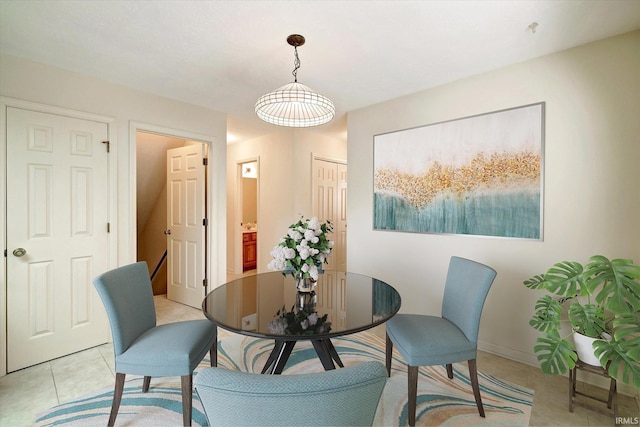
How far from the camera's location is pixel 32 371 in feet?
7.45

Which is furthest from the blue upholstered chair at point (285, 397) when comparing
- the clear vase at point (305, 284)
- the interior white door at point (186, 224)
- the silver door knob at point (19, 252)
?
the interior white door at point (186, 224)

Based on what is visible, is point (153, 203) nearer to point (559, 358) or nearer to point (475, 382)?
point (475, 382)

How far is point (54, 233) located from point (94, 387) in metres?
1.27

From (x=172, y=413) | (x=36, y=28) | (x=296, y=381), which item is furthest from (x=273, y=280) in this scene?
(x=36, y=28)

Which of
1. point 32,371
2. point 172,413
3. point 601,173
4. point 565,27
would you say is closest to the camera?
point 172,413

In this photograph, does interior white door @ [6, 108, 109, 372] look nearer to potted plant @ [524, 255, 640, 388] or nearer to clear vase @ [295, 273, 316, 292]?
clear vase @ [295, 273, 316, 292]

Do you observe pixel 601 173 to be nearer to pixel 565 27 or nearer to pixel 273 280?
pixel 565 27

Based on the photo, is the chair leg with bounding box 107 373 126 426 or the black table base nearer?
the chair leg with bounding box 107 373 126 426

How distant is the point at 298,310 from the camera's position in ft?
5.57

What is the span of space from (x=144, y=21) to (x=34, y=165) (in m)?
1.49

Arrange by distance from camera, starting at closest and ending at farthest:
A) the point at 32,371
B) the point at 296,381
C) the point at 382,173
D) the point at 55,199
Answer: the point at 296,381 < the point at 32,371 < the point at 55,199 < the point at 382,173

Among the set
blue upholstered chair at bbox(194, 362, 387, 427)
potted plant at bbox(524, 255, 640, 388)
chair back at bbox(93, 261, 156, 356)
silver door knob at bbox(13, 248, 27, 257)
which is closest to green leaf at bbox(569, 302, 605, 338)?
potted plant at bbox(524, 255, 640, 388)

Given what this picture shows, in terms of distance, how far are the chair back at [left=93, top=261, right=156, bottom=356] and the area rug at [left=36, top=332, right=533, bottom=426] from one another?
1.50ft

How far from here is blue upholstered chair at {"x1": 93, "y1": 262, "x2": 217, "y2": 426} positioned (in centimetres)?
157
